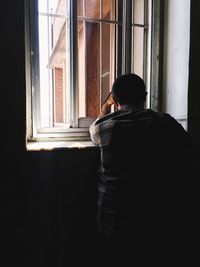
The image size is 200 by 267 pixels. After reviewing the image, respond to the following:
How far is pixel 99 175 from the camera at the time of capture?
1.46 metres

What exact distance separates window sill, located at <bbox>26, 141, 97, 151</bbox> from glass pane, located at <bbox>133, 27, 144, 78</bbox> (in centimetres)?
69

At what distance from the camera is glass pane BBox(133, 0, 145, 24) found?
1862 millimetres

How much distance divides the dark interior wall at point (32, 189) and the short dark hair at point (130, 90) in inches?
14.2

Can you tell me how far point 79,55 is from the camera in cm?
181

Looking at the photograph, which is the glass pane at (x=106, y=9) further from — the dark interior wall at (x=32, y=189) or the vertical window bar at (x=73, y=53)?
the dark interior wall at (x=32, y=189)

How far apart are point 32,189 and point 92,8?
1.27m

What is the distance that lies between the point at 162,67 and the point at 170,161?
0.74 metres

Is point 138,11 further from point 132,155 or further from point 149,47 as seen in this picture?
point 132,155

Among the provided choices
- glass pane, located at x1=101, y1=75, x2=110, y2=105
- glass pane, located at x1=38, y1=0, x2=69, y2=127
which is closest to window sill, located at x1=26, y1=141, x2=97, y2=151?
glass pane, located at x1=38, y1=0, x2=69, y2=127

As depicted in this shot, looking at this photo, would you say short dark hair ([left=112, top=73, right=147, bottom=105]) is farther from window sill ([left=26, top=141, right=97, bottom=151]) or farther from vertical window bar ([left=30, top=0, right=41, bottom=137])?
vertical window bar ([left=30, top=0, right=41, bottom=137])

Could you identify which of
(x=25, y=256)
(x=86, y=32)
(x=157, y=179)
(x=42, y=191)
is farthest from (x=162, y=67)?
(x=25, y=256)

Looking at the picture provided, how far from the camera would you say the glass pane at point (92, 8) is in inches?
69.0

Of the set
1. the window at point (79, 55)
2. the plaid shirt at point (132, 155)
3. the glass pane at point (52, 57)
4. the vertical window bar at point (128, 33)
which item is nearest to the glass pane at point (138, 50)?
the window at point (79, 55)

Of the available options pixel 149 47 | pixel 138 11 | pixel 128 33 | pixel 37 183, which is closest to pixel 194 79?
pixel 149 47
